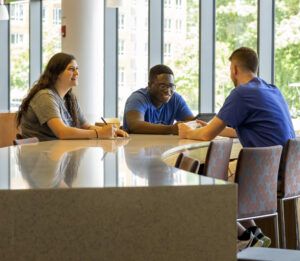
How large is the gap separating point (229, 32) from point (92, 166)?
634cm

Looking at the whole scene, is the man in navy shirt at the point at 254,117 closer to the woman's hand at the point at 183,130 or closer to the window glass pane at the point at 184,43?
the woman's hand at the point at 183,130

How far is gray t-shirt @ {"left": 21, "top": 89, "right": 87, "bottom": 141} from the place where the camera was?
438 centimetres

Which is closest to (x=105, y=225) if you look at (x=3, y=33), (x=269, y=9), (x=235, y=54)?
(x=235, y=54)

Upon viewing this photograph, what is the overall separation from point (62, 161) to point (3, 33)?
9.06 m

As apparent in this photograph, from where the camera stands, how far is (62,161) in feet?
9.12

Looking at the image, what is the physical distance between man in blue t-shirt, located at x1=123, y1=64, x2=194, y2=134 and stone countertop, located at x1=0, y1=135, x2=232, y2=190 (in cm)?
93

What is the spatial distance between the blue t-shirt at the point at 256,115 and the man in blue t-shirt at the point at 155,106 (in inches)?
28.4

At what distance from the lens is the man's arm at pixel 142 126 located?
4.77 meters

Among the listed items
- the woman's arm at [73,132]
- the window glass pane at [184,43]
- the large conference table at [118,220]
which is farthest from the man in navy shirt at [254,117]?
the window glass pane at [184,43]

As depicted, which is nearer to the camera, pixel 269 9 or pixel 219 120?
pixel 219 120

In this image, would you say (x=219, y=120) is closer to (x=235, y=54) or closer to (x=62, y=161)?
(x=235, y=54)

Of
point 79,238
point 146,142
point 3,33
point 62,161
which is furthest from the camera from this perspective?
point 3,33

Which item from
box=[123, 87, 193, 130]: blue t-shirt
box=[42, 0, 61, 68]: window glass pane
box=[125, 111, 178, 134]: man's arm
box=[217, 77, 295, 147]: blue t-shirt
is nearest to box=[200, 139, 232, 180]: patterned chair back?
box=[217, 77, 295, 147]: blue t-shirt

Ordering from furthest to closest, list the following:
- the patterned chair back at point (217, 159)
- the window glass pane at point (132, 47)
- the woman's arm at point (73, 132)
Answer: the window glass pane at point (132, 47) < the woman's arm at point (73, 132) < the patterned chair back at point (217, 159)
